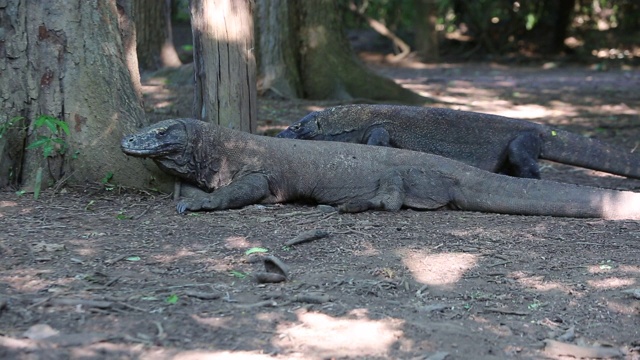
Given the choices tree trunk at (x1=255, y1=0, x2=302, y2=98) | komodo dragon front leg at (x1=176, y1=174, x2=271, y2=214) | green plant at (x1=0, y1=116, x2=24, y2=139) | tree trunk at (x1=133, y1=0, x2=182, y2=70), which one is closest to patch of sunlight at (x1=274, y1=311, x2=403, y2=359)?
komodo dragon front leg at (x1=176, y1=174, x2=271, y2=214)

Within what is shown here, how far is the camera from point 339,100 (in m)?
8.94

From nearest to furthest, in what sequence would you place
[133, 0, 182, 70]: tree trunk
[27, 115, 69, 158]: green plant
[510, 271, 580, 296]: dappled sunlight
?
[510, 271, 580, 296]: dappled sunlight → [27, 115, 69, 158]: green plant → [133, 0, 182, 70]: tree trunk

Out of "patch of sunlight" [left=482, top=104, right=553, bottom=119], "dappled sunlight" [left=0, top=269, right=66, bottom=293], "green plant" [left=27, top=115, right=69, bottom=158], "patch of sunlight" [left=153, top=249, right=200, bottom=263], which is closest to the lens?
"dappled sunlight" [left=0, top=269, right=66, bottom=293]

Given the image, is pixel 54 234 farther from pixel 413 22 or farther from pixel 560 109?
pixel 413 22

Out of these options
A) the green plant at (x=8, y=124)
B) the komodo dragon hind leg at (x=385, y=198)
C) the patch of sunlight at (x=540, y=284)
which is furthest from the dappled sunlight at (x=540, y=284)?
the green plant at (x=8, y=124)

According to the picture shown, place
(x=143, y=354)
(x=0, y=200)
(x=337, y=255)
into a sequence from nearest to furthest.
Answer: (x=143, y=354) < (x=337, y=255) < (x=0, y=200)

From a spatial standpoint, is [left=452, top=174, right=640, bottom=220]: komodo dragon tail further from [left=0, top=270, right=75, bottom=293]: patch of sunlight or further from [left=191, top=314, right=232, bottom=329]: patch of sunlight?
[left=0, top=270, right=75, bottom=293]: patch of sunlight

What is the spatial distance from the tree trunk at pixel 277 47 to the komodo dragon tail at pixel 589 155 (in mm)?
3413

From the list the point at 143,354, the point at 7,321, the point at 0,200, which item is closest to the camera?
the point at 143,354

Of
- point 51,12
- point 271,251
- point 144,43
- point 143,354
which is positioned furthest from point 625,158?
point 144,43

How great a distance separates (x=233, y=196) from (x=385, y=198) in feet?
3.19

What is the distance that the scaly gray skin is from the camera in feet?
16.6

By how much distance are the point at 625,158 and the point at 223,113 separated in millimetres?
3261

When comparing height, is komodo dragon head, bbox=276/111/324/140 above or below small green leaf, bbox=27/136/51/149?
below
